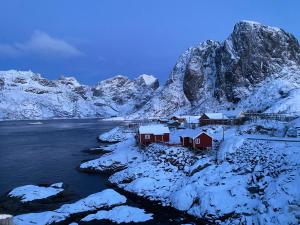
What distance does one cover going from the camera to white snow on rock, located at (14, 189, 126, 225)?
32750 mm

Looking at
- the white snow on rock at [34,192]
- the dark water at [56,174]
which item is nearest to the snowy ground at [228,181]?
the dark water at [56,174]

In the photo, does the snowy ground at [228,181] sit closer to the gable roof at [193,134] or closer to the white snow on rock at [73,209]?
the gable roof at [193,134]

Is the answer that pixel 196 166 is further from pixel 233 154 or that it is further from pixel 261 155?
pixel 261 155

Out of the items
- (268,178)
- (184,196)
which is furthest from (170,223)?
(268,178)

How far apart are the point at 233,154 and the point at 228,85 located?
423 feet

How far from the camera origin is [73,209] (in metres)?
35.8

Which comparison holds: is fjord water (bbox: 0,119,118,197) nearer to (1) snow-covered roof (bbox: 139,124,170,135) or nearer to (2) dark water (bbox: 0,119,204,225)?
(2) dark water (bbox: 0,119,204,225)

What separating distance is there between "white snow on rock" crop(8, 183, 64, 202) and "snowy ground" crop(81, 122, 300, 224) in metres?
8.60

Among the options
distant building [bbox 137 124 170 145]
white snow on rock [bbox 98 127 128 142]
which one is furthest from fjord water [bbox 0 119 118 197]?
white snow on rock [bbox 98 127 128 142]

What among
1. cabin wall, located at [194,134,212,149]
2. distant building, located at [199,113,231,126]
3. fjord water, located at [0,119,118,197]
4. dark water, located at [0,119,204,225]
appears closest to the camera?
dark water, located at [0,119,204,225]

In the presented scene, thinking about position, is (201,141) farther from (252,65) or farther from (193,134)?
(252,65)

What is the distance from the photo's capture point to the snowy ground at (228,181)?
3190 cm

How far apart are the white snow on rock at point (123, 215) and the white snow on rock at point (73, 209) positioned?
1.96 metres

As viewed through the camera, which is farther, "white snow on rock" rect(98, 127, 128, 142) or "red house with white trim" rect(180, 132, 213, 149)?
"white snow on rock" rect(98, 127, 128, 142)
